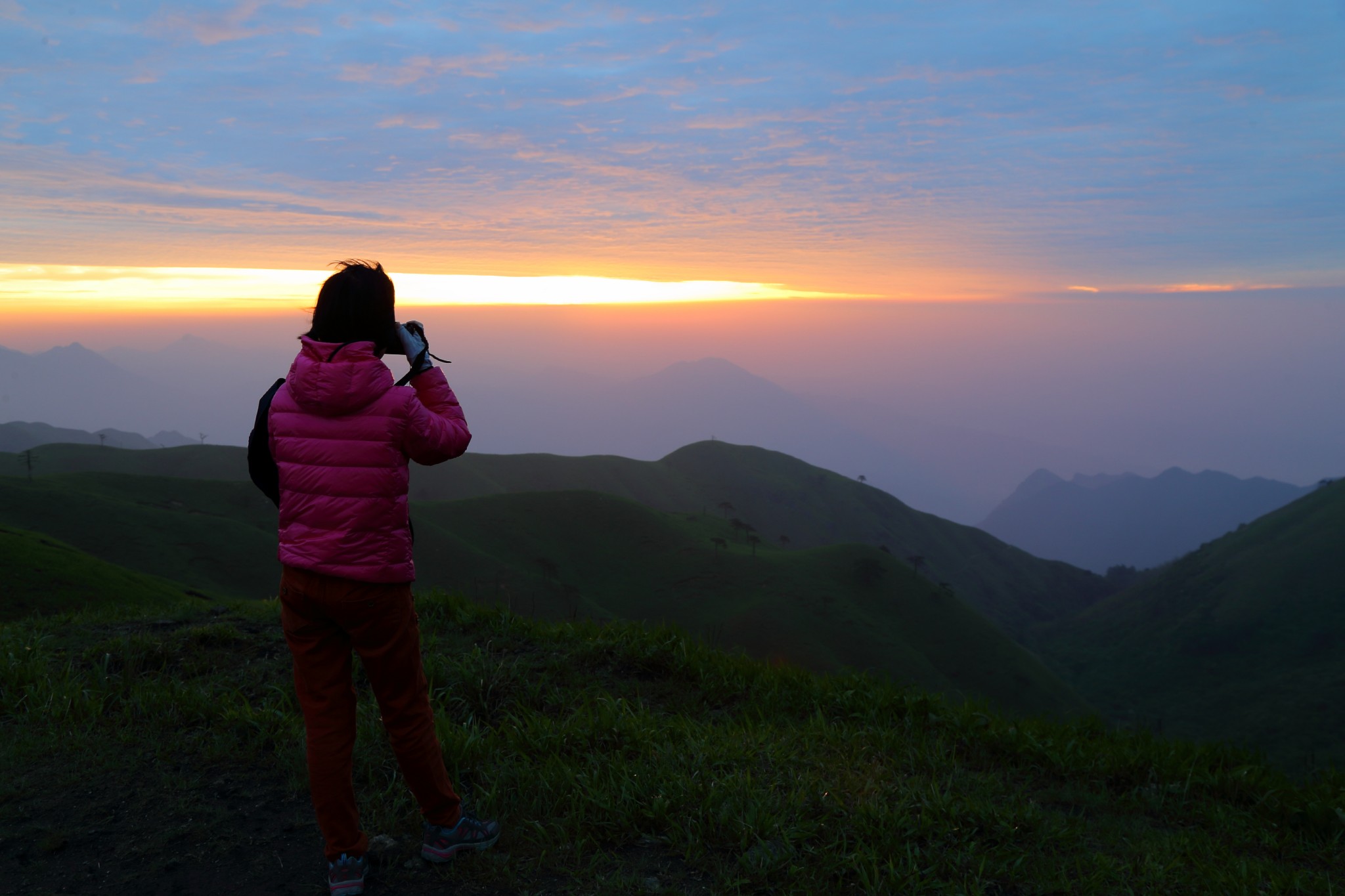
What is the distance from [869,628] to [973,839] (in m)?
75.7

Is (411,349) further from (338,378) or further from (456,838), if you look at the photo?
(456,838)

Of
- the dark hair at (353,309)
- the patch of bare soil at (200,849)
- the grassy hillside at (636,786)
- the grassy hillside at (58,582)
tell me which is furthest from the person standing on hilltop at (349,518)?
the grassy hillside at (58,582)

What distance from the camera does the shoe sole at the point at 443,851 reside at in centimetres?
359

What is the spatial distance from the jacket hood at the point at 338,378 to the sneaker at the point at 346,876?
1.90m

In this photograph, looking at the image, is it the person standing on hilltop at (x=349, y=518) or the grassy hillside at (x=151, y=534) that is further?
the grassy hillside at (x=151, y=534)

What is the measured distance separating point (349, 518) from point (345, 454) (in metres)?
0.27

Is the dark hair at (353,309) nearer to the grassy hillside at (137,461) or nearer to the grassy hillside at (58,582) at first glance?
the grassy hillside at (58,582)

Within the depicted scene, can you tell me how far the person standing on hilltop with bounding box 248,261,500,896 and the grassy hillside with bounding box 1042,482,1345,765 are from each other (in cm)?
7453

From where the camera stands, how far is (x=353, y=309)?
11.1ft

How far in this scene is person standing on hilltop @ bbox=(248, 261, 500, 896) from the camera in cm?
331

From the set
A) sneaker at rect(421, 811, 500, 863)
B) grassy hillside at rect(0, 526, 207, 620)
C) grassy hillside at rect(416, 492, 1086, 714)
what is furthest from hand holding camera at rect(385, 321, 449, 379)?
grassy hillside at rect(416, 492, 1086, 714)

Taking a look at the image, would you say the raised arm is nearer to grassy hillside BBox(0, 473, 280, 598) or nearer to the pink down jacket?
the pink down jacket

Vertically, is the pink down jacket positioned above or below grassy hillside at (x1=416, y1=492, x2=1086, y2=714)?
above

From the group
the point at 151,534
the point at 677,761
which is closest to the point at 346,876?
the point at 677,761
